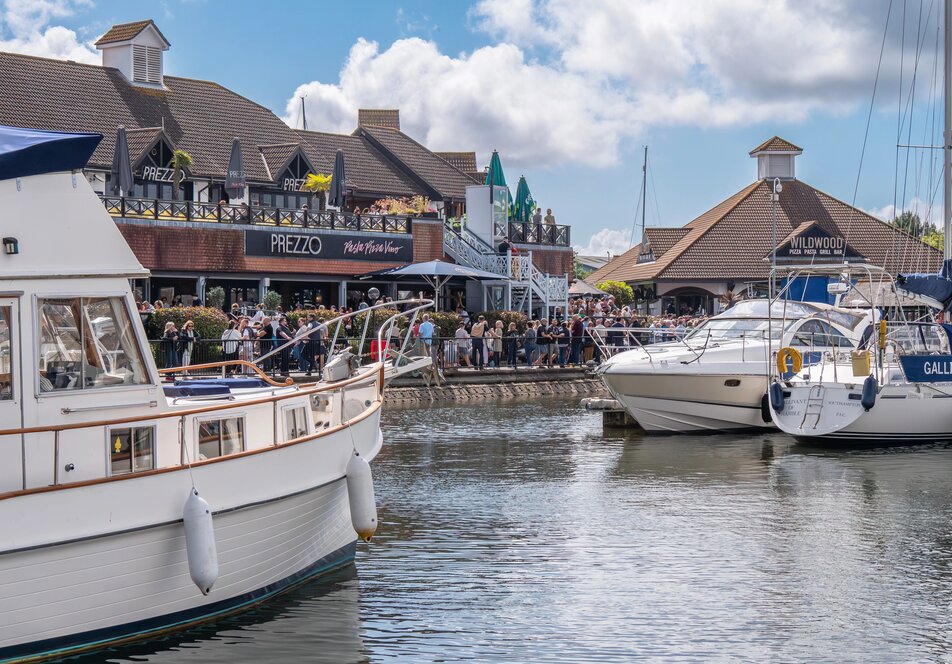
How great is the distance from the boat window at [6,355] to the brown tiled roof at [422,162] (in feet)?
157

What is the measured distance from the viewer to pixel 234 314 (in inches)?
1412

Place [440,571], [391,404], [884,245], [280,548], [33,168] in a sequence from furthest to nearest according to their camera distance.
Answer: [884,245]
[391,404]
[440,571]
[280,548]
[33,168]

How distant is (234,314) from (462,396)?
696cm

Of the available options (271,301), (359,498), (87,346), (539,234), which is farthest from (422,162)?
(87,346)

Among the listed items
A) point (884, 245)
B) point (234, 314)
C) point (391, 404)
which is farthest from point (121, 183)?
point (884, 245)

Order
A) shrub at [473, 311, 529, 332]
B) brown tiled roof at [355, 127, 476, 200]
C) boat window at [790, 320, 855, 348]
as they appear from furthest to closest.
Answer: brown tiled roof at [355, 127, 476, 200], shrub at [473, 311, 529, 332], boat window at [790, 320, 855, 348]

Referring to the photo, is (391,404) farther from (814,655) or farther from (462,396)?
(814,655)

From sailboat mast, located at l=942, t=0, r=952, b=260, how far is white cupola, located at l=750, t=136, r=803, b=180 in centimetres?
3238

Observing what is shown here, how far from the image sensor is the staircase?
44.6m

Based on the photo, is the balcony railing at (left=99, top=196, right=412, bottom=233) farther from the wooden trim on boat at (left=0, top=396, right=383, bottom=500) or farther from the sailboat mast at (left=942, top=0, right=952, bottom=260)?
the wooden trim on boat at (left=0, top=396, right=383, bottom=500)

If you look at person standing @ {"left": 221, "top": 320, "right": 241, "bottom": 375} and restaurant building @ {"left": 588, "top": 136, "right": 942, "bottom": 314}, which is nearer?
person standing @ {"left": 221, "top": 320, "right": 241, "bottom": 375}

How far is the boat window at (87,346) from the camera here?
35.9 ft

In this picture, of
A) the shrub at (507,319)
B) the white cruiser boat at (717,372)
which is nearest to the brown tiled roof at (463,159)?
the shrub at (507,319)

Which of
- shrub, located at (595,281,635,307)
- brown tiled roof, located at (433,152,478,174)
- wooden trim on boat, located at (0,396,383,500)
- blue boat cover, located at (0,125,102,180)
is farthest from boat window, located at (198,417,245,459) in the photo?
brown tiled roof, located at (433,152,478,174)
